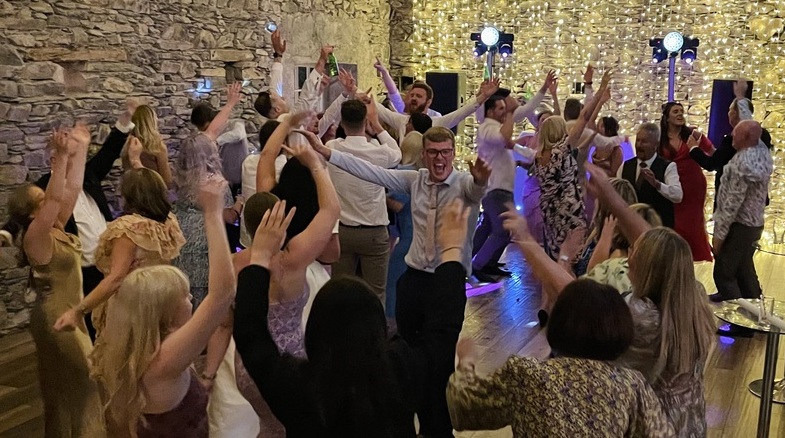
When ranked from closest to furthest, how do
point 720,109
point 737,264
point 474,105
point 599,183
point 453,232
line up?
point 453,232, point 599,183, point 737,264, point 474,105, point 720,109

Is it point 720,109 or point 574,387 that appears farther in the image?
point 720,109

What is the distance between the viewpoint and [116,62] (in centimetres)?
636

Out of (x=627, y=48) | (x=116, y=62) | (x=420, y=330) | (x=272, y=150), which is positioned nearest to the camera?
(x=420, y=330)

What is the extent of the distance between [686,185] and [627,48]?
5.19 meters

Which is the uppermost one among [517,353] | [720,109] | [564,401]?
[720,109]

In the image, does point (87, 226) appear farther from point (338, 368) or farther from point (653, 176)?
point (653, 176)

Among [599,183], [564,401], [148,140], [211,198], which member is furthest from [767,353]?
[148,140]

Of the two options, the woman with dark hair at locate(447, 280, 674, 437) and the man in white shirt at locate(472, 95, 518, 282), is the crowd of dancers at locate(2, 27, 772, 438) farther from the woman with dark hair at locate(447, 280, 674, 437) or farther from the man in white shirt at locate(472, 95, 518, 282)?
the man in white shirt at locate(472, 95, 518, 282)

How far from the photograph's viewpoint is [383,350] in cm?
189

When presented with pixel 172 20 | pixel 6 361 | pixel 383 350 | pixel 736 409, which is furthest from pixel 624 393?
pixel 172 20

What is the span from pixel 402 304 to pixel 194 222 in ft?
4.12

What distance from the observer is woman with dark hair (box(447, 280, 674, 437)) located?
198 centimetres

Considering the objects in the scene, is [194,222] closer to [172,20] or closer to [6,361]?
[6,361]

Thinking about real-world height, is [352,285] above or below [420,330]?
above
